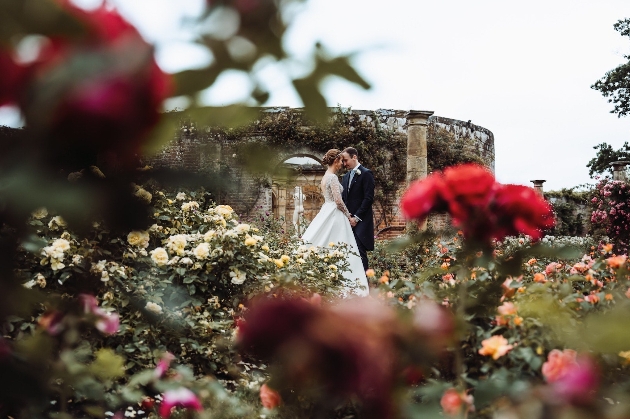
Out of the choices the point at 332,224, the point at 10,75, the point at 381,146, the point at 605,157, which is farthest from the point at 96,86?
the point at 605,157

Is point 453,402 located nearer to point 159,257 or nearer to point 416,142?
point 159,257

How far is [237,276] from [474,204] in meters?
2.49

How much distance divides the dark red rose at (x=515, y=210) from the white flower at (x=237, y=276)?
2432mm

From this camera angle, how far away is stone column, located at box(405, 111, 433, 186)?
11.1 meters

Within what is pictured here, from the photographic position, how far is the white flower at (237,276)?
10.9 feet

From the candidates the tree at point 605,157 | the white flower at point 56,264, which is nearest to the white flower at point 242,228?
the white flower at point 56,264

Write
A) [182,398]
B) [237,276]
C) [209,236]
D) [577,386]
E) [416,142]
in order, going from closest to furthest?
[577,386]
[182,398]
[237,276]
[209,236]
[416,142]

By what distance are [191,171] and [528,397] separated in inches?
15.6

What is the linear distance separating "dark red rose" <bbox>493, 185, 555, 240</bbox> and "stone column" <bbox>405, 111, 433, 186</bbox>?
1017 cm

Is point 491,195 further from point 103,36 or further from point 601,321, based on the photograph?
point 103,36

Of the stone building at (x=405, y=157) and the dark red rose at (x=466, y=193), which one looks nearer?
the dark red rose at (x=466, y=193)

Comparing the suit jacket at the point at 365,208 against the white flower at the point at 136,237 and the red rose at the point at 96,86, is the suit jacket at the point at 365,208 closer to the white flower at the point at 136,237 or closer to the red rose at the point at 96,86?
the white flower at the point at 136,237

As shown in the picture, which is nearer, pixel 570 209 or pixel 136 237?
pixel 136 237

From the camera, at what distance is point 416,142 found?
36.8 feet
